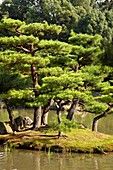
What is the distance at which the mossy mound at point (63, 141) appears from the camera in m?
10.7

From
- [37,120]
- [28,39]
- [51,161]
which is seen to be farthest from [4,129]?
[51,161]

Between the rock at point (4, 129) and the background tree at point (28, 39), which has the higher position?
the background tree at point (28, 39)

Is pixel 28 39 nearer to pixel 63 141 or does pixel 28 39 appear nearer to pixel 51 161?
pixel 63 141

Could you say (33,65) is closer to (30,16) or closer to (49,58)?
(49,58)

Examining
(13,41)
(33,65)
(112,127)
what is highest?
(13,41)

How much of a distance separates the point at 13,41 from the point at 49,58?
1.52m

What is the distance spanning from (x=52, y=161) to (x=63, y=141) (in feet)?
4.98

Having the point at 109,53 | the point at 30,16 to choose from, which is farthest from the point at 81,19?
the point at 109,53

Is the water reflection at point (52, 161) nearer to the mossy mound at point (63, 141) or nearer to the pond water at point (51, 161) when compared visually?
the pond water at point (51, 161)

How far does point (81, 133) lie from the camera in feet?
38.9

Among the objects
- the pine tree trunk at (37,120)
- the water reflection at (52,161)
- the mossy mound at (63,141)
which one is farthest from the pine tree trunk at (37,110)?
the water reflection at (52,161)

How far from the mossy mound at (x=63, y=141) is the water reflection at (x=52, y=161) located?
13.9 inches

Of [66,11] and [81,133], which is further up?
[66,11]

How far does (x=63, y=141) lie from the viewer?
11109mm
